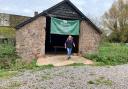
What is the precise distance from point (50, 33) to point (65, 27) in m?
1.48

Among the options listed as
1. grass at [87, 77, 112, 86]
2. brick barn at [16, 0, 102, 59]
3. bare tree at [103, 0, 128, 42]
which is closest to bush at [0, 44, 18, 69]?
brick barn at [16, 0, 102, 59]

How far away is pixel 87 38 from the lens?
94.1 ft

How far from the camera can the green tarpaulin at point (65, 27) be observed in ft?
90.5

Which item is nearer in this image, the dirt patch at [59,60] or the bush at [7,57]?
the bush at [7,57]

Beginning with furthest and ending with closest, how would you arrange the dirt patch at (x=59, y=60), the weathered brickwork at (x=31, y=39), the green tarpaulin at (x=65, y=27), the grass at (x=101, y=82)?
the green tarpaulin at (x=65, y=27), the weathered brickwork at (x=31, y=39), the dirt patch at (x=59, y=60), the grass at (x=101, y=82)

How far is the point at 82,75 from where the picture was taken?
1731 centimetres

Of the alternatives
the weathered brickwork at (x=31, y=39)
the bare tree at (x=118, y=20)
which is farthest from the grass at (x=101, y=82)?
the bare tree at (x=118, y=20)

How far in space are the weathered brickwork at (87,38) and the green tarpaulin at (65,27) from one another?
561 millimetres

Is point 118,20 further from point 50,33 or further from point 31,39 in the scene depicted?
point 31,39

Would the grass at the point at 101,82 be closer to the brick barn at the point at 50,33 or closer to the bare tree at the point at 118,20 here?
the brick barn at the point at 50,33

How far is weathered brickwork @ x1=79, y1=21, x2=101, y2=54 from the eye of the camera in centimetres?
2852

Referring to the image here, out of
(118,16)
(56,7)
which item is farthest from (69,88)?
(118,16)

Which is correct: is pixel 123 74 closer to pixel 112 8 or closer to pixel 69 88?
pixel 69 88

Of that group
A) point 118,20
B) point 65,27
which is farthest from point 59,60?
point 118,20
